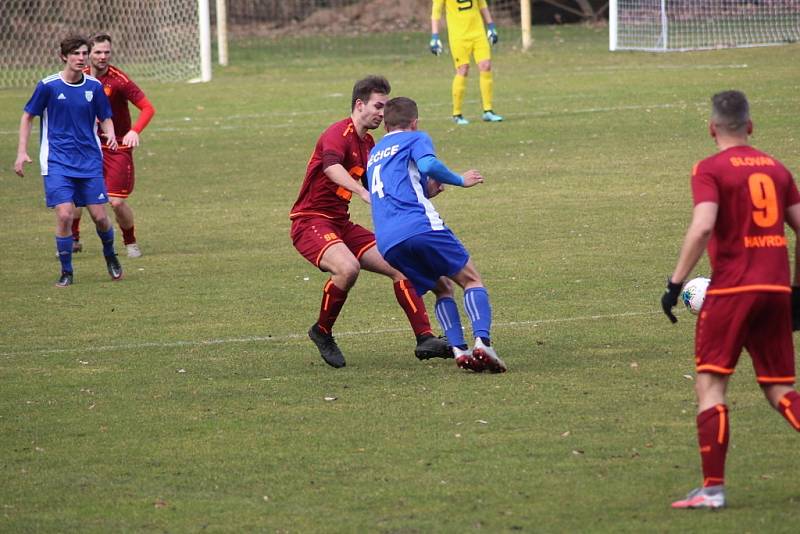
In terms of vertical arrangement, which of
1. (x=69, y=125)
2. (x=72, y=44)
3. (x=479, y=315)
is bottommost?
(x=479, y=315)

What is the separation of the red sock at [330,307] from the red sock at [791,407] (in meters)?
3.77

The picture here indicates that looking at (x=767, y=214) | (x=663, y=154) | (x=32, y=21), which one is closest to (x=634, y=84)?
(x=663, y=154)

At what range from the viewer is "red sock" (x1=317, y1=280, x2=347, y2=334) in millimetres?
9156

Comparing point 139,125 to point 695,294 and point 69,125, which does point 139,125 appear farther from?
point 695,294

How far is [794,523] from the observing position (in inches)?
223

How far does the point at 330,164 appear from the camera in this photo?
909cm

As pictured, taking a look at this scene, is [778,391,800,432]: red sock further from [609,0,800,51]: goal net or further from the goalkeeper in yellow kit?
[609,0,800,51]: goal net

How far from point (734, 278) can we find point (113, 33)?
31100mm

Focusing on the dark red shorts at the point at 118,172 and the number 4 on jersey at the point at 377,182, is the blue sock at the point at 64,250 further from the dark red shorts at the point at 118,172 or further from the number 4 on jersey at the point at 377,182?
the number 4 on jersey at the point at 377,182

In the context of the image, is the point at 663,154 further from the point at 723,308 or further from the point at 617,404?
the point at 723,308

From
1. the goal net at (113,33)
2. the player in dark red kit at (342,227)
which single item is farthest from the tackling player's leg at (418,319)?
the goal net at (113,33)

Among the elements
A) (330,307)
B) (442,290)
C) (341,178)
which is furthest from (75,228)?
(442,290)

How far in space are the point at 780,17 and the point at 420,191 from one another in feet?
86.2

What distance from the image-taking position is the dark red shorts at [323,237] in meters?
9.30
